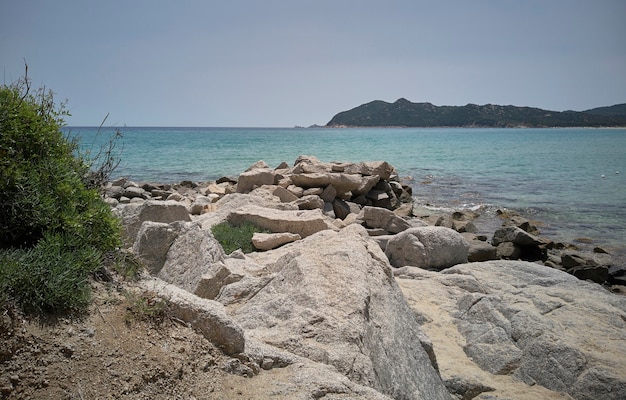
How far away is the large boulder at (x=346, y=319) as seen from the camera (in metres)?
4.00

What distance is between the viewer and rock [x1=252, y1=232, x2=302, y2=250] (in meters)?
9.38

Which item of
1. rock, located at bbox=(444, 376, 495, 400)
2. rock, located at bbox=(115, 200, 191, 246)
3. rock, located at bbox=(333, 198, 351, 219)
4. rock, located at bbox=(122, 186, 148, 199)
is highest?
rock, located at bbox=(115, 200, 191, 246)

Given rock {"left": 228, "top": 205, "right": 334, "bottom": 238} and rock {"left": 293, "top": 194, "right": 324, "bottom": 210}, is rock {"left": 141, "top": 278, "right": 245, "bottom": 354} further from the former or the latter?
rock {"left": 293, "top": 194, "right": 324, "bottom": 210}

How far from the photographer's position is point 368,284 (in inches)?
191

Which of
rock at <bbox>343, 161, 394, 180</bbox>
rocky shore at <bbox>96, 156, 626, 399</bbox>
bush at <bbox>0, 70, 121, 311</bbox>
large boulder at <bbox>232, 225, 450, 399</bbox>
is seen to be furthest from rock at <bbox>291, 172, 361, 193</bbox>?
bush at <bbox>0, 70, 121, 311</bbox>

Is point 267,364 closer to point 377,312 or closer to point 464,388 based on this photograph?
point 377,312

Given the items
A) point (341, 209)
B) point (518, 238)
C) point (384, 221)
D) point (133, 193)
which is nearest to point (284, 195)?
point (341, 209)

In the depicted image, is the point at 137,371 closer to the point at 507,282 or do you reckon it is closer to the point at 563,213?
the point at 507,282

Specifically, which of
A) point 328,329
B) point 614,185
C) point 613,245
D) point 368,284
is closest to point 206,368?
point 328,329

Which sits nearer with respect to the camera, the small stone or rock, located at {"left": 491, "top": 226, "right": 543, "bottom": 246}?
the small stone

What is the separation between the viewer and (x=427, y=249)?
11055 mm

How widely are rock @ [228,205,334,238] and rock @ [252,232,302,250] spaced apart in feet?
2.96

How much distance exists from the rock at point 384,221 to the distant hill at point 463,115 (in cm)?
17300

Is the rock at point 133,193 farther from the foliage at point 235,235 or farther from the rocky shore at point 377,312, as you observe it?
the foliage at point 235,235
